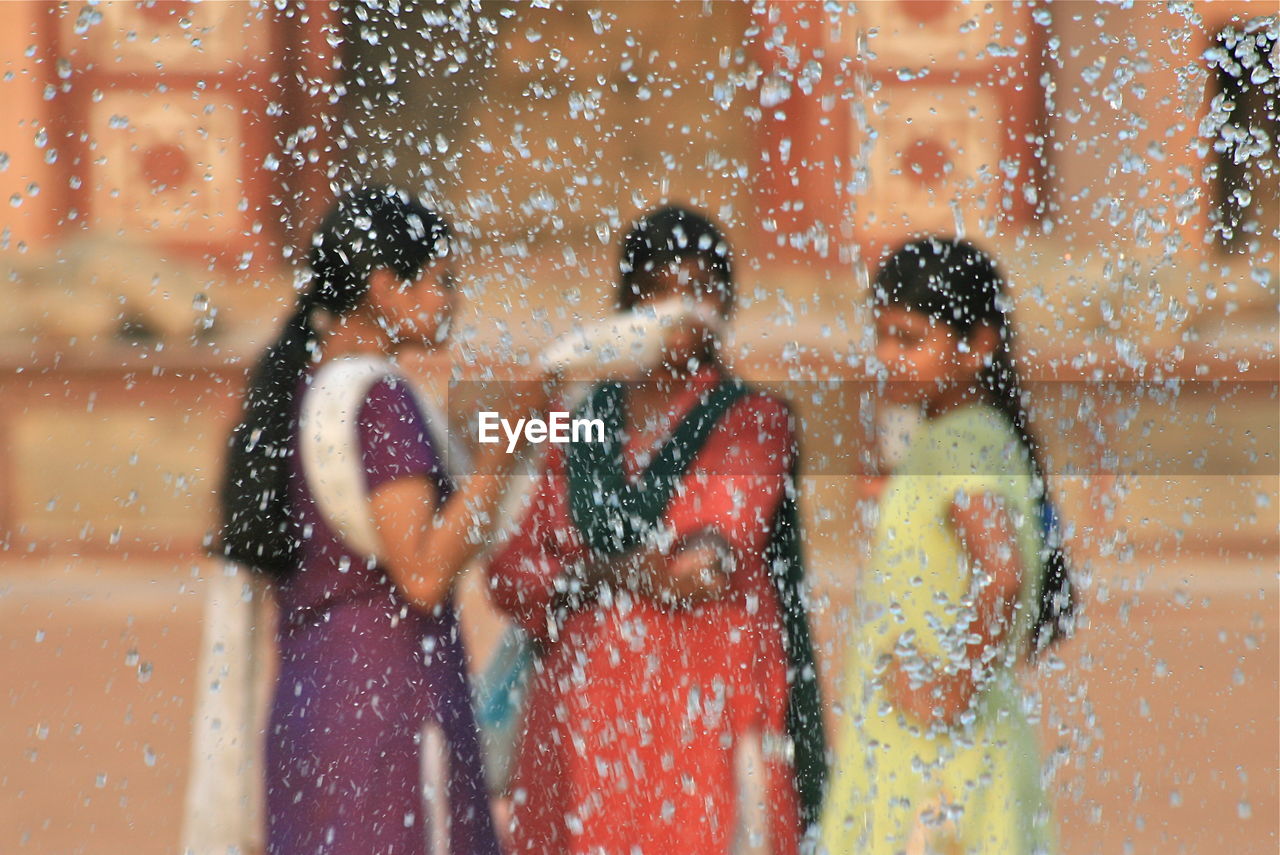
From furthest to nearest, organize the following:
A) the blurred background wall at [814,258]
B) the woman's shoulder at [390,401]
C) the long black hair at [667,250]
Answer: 1. the blurred background wall at [814,258]
2. the long black hair at [667,250]
3. the woman's shoulder at [390,401]

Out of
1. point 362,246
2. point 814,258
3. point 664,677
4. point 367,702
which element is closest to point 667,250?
point 362,246

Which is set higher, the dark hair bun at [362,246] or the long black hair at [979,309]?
the dark hair bun at [362,246]

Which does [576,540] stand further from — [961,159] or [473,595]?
[961,159]

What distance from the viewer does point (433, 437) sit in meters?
1.31

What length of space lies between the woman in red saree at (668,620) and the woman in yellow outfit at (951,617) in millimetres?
78

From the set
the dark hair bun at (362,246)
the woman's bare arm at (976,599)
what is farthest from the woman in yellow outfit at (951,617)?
the dark hair bun at (362,246)

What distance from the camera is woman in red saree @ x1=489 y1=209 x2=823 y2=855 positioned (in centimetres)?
130

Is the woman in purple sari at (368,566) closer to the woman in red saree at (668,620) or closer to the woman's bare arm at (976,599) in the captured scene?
the woman in red saree at (668,620)

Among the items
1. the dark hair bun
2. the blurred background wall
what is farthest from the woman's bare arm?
the blurred background wall

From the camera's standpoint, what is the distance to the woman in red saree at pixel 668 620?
130cm

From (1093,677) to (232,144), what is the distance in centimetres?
310

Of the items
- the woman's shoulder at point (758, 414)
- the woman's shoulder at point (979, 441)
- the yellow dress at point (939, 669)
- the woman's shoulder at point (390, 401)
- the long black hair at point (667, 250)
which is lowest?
the yellow dress at point (939, 669)

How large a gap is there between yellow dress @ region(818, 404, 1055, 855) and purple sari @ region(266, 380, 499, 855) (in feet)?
1.32

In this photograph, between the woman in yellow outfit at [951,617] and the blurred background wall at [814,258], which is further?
the blurred background wall at [814,258]
